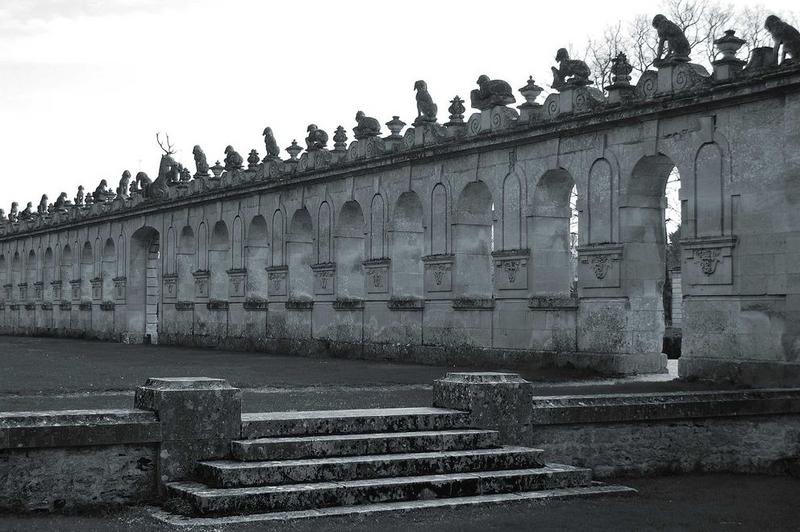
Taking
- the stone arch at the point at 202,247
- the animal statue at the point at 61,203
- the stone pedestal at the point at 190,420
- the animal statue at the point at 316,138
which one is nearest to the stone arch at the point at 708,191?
the stone pedestal at the point at 190,420

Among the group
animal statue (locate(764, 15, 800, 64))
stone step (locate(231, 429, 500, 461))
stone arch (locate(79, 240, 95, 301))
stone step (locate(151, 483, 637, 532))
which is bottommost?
stone step (locate(151, 483, 637, 532))

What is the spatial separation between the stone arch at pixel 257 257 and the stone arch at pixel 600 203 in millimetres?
14321

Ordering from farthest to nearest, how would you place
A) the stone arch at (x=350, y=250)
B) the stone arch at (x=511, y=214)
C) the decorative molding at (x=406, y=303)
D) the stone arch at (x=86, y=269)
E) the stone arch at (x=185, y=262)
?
the stone arch at (x=86, y=269)
the stone arch at (x=185, y=262)
the stone arch at (x=350, y=250)
the decorative molding at (x=406, y=303)
the stone arch at (x=511, y=214)

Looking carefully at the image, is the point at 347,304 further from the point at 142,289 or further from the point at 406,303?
the point at 142,289

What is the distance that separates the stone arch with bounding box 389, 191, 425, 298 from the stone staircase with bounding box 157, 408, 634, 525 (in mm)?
14614

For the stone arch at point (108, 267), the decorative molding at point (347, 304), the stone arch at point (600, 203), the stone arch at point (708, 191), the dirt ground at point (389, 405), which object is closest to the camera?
the dirt ground at point (389, 405)

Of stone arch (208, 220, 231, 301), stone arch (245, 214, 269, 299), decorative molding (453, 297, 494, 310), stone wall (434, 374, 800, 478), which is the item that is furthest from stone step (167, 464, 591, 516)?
stone arch (208, 220, 231, 301)

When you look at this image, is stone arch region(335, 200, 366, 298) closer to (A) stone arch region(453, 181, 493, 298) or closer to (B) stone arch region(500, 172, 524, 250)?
(A) stone arch region(453, 181, 493, 298)

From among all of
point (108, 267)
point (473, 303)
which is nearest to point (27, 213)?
point (108, 267)

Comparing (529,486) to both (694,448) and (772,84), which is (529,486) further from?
(772,84)

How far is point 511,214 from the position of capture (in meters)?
23.6

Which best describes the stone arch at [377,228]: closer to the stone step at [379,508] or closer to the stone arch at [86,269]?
the stone step at [379,508]

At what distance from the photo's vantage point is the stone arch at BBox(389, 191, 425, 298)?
27156 millimetres

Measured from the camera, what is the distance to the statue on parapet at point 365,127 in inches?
1111
